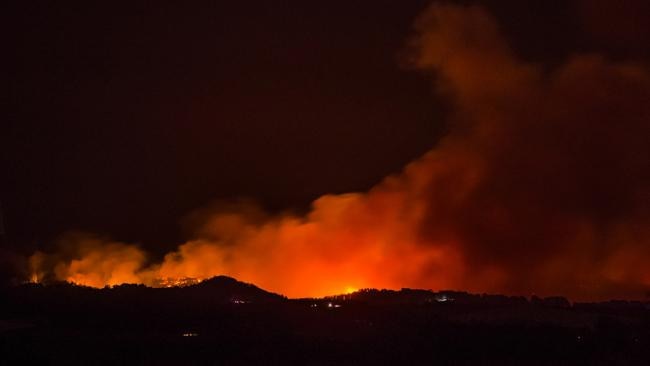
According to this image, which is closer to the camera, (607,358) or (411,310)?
(607,358)

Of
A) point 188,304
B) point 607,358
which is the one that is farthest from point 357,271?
point 607,358

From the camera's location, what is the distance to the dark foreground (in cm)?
1742

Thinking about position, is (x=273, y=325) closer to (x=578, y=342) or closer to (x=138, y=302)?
(x=138, y=302)

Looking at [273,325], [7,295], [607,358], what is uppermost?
[7,295]

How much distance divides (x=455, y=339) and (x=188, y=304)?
6.57 m

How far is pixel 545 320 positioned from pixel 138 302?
8.79 meters

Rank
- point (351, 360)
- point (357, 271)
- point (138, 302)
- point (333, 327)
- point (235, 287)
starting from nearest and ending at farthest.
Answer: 1. point (351, 360)
2. point (333, 327)
3. point (138, 302)
4. point (235, 287)
5. point (357, 271)

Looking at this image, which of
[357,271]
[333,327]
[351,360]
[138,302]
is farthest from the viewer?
[357,271]

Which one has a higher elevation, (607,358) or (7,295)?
(7,295)

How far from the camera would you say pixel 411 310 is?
22312mm

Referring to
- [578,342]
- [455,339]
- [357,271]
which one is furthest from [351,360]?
[357,271]

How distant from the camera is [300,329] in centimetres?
2009

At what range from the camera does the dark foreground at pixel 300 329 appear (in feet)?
57.2

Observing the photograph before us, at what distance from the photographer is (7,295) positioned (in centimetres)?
2302
